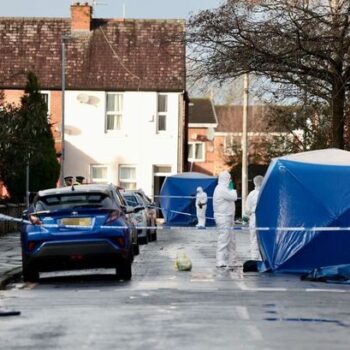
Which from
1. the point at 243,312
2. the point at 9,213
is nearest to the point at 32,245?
the point at 243,312

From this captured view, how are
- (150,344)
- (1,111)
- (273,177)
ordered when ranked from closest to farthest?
(150,344), (273,177), (1,111)

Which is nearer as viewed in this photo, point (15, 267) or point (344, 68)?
point (15, 267)

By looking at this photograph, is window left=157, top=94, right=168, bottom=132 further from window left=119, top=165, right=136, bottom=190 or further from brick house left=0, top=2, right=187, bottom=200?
window left=119, top=165, right=136, bottom=190

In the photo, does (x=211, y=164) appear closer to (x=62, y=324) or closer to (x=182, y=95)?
(x=182, y=95)

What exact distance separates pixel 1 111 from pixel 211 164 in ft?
204

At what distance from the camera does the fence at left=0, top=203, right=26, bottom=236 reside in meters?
35.3

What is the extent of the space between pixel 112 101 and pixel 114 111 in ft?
1.59

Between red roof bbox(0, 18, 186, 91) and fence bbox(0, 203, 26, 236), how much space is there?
51.2 feet

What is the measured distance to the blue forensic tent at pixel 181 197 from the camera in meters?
49.5

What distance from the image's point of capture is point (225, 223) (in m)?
21.8

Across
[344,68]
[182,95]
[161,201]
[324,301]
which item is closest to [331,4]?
[344,68]

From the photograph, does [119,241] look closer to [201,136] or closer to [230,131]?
[201,136]

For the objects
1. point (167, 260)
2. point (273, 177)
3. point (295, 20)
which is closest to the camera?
point (273, 177)

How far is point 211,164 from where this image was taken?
90312mm
